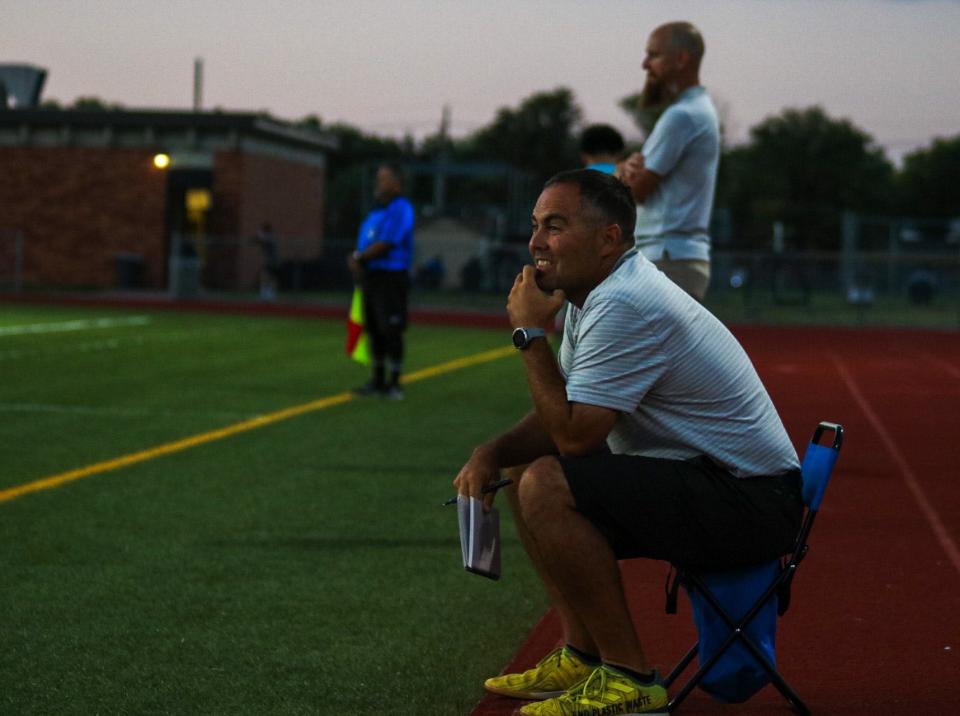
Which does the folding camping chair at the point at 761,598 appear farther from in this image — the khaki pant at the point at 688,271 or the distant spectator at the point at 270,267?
the distant spectator at the point at 270,267

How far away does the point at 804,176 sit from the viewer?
89.4 m

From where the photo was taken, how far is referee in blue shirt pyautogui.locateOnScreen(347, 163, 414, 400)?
12.2m

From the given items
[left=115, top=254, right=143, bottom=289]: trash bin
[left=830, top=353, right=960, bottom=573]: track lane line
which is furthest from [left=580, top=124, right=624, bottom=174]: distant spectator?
[left=115, top=254, right=143, bottom=289]: trash bin

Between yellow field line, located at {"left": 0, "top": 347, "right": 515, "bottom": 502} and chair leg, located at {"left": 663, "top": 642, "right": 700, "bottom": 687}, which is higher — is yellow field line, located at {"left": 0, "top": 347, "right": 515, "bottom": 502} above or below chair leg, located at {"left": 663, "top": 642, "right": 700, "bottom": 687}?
below

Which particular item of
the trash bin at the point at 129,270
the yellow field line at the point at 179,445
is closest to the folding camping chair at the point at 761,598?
the yellow field line at the point at 179,445

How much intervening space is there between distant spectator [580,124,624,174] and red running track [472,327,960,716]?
231cm

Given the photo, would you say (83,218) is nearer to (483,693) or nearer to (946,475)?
(946,475)

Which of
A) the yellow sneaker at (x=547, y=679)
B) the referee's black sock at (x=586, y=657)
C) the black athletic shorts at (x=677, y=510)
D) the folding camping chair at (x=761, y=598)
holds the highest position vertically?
the black athletic shorts at (x=677, y=510)

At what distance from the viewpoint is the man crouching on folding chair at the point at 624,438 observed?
3826mm

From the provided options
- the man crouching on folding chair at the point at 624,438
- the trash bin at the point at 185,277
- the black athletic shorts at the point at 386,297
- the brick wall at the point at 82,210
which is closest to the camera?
the man crouching on folding chair at the point at 624,438

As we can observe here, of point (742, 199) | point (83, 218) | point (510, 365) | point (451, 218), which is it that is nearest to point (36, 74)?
point (83, 218)

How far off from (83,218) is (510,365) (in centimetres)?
2515

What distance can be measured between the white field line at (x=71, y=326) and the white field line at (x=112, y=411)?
8.16 m

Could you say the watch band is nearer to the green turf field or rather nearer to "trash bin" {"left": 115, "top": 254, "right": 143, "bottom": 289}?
the green turf field
